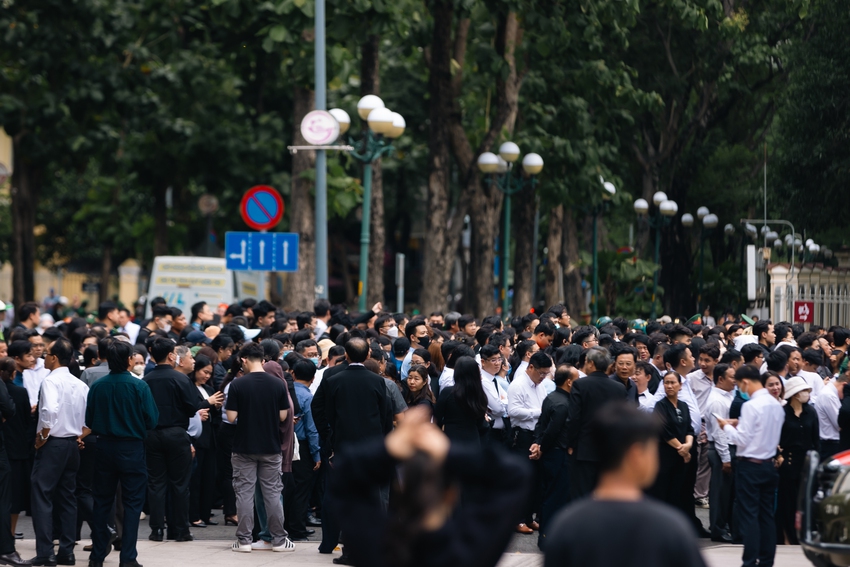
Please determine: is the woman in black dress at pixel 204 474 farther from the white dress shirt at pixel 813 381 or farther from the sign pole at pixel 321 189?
the sign pole at pixel 321 189

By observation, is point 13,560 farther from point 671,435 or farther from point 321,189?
point 321,189

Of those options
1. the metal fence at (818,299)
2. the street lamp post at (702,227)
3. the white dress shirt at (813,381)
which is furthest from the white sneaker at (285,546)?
the street lamp post at (702,227)

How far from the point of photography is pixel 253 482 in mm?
10453

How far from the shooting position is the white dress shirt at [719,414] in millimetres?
10953

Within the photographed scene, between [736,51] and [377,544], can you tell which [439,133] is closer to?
[736,51]

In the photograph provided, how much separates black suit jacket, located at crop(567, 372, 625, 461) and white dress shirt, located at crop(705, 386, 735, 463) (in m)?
1.68

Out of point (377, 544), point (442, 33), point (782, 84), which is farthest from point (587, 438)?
point (782, 84)

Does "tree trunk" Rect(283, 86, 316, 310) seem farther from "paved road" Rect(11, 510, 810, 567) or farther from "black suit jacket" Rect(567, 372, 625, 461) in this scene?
"black suit jacket" Rect(567, 372, 625, 461)

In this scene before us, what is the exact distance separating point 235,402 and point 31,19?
1735cm

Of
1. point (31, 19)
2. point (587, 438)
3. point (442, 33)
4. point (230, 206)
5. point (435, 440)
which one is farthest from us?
point (230, 206)

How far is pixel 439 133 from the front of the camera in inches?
864

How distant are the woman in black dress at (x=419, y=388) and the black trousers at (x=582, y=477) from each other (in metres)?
1.54

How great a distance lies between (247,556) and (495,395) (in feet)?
8.13

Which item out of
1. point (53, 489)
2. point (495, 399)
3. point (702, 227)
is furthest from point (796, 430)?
point (702, 227)
